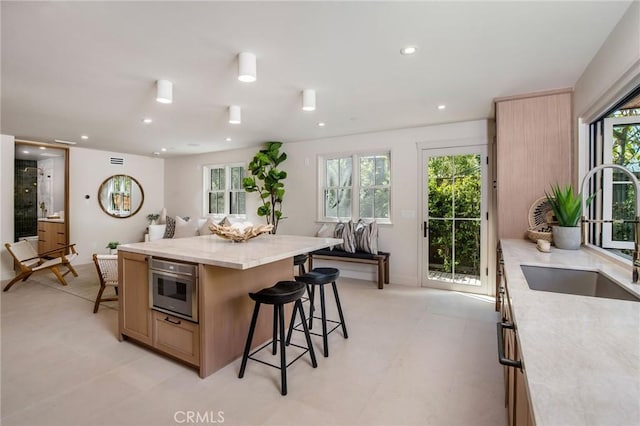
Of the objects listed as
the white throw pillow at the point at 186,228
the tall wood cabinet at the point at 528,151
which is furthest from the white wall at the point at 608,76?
the white throw pillow at the point at 186,228

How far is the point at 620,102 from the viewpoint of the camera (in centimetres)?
229

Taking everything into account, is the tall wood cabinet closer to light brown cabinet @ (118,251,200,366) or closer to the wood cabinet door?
light brown cabinet @ (118,251,200,366)

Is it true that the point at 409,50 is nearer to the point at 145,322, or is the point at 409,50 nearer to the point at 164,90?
the point at 164,90

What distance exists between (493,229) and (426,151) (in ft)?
4.73

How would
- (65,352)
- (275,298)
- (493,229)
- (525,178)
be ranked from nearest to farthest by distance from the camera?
1. (275,298)
2. (65,352)
3. (525,178)
4. (493,229)

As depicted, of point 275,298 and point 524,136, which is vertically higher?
point 524,136

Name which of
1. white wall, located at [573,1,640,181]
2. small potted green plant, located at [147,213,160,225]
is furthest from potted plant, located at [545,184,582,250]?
small potted green plant, located at [147,213,160,225]

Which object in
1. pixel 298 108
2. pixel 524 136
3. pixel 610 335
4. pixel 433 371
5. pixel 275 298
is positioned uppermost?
pixel 298 108

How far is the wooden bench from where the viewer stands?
452 cm

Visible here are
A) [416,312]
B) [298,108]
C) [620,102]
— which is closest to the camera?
[620,102]

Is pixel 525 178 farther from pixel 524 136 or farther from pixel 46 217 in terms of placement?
pixel 46 217

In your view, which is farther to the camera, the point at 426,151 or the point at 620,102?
the point at 426,151

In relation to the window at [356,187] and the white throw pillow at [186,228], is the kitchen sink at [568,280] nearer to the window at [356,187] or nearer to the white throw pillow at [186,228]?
the window at [356,187]

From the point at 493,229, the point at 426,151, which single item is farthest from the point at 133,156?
the point at 493,229
